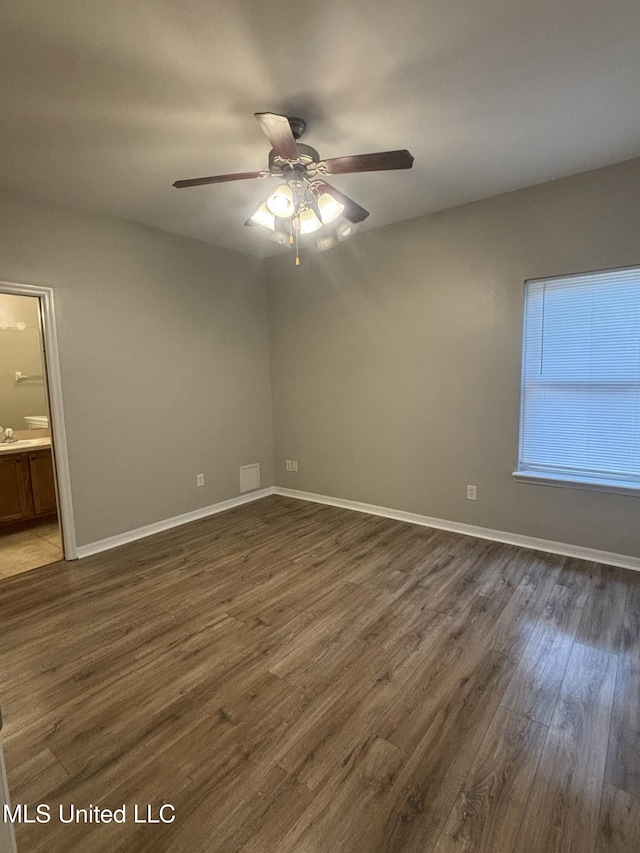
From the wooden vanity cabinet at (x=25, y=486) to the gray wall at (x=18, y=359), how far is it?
0.72 meters

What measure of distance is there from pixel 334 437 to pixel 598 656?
2.83 m

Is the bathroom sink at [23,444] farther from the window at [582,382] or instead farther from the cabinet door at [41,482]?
the window at [582,382]

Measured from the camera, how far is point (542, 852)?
1196mm

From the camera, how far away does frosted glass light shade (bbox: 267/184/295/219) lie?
225cm

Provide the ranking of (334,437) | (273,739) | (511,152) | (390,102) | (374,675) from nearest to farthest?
(273,739)
(374,675)
(390,102)
(511,152)
(334,437)

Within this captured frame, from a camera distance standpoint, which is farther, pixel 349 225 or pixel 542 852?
pixel 349 225

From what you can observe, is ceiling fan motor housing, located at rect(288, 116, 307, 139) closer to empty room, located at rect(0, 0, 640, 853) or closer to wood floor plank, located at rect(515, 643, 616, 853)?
empty room, located at rect(0, 0, 640, 853)

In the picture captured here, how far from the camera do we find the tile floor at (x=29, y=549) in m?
3.18

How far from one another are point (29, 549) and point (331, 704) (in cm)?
310

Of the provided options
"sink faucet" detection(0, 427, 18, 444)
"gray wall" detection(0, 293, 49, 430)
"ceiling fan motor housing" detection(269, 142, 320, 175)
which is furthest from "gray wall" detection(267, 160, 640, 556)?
"sink faucet" detection(0, 427, 18, 444)

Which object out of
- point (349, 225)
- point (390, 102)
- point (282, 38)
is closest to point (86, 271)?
point (349, 225)

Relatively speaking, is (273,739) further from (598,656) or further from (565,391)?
(565,391)

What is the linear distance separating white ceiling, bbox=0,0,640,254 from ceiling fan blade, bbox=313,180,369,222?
32cm

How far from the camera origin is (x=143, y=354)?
11.8 ft
